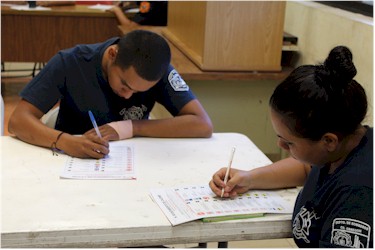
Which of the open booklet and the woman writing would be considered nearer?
the woman writing

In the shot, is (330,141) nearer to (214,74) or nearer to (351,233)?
(351,233)

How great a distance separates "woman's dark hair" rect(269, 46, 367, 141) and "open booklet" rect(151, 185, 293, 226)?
11.5 inches

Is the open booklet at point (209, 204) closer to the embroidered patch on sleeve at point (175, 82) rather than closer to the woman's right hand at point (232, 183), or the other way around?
the woman's right hand at point (232, 183)

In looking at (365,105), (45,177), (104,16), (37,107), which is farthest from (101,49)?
(104,16)

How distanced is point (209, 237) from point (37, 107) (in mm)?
851

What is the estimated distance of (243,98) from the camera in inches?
116

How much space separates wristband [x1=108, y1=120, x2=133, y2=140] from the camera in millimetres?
1859

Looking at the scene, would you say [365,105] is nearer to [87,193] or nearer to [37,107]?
[87,193]

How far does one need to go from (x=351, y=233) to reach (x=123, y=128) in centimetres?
94

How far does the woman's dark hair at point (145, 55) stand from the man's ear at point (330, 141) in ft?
2.56

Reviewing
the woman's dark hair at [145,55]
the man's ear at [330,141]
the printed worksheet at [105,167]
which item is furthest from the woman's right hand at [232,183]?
the woman's dark hair at [145,55]

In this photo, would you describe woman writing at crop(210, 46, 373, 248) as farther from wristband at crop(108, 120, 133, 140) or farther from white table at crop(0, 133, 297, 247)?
wristband at crop(108, 120, 133, 140)

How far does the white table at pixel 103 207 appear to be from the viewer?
1.25m

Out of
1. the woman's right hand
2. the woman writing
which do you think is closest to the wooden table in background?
the woman's right hand
